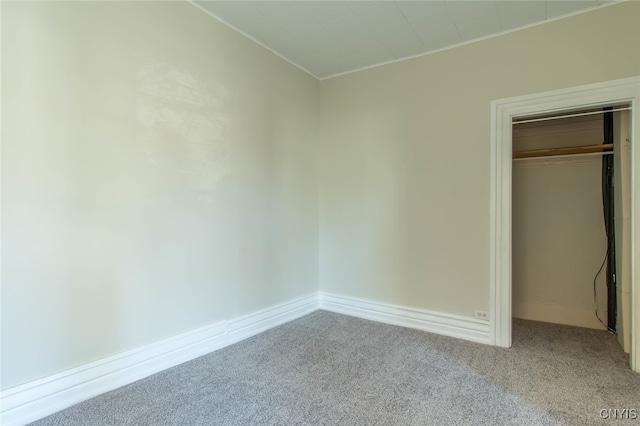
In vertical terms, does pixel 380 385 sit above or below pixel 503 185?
below

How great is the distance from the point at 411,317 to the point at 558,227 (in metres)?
1.93

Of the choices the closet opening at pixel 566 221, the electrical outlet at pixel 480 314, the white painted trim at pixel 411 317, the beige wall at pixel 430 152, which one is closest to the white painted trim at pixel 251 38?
the beige wall at pixel 430 152

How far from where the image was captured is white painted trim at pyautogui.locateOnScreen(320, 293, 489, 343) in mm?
2916

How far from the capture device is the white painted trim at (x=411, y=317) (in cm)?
292

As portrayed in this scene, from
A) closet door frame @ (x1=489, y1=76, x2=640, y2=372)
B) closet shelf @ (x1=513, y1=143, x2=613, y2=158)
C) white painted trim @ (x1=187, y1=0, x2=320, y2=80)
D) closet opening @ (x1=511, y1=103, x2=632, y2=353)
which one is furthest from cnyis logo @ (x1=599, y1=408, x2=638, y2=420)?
white painted trim @ (x1=187, y1=0, x2=320, y2=80)

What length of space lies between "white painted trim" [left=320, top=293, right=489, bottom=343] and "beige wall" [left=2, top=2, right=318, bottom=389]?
907mm

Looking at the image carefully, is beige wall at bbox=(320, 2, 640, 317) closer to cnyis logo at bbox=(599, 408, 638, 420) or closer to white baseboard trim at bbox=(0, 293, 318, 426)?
cnyis logo at bbox=(599, 408, 638, 420)

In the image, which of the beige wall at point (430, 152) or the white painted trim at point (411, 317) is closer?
the beige wall at point (430, 152)

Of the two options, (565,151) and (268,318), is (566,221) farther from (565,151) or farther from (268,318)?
(268,318)

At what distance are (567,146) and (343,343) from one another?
3210 millimetres

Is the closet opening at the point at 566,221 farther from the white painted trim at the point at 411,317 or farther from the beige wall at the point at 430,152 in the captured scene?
the white painted trim at the point at 411,317

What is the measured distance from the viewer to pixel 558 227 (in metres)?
3.51

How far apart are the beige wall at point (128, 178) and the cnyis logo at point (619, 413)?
2.57 metres

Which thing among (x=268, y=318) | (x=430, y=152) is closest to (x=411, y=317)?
(x=268, y=318)
